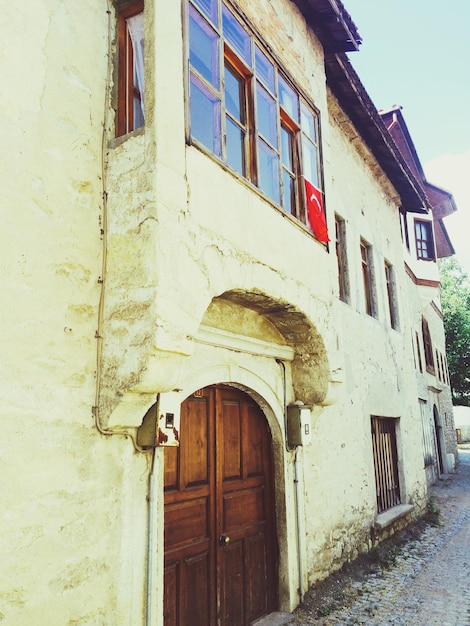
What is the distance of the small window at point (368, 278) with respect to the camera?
26.1 feet

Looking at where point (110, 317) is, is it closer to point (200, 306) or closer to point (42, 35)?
point (200, 306)

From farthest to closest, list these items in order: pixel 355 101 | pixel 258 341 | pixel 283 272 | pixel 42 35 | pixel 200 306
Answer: pixel 355 101, pixel 258 341, pixel 283 272, pixel 200 306, pixel 42 35

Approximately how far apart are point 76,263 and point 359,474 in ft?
16.4

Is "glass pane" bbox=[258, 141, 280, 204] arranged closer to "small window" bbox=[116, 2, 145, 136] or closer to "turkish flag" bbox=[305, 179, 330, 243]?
"turkish flag" bbox=[305, 179, 330, 243]

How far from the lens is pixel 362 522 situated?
6234 mm

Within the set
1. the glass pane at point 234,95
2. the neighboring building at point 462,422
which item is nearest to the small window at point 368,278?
the glass pane at point 234,95

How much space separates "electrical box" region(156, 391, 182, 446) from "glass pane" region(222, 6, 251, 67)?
9.50 feet

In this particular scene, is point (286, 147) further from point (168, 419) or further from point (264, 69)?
point (168, 419)

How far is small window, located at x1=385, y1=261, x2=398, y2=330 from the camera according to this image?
8.98m

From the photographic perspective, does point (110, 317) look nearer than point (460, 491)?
Yes

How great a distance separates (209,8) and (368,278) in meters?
5.26

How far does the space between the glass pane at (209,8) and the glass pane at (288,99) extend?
1.16m

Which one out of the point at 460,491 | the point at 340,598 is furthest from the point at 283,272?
the point at 460,491

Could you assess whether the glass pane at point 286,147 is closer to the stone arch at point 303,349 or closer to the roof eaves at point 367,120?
the stone arch at point 303,349
